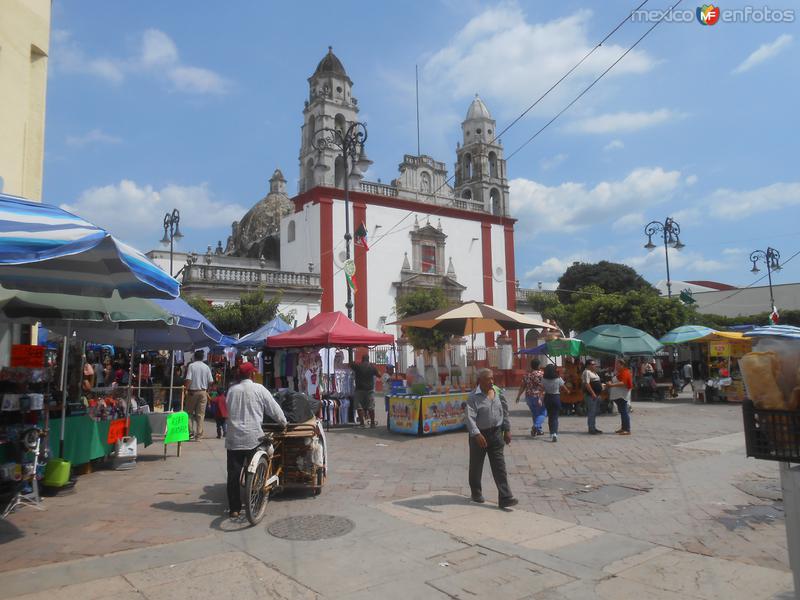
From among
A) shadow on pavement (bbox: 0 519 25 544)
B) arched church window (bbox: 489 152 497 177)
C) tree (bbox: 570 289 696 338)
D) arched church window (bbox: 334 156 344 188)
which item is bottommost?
shadow on pavement (bbox: 0 519 25 544)

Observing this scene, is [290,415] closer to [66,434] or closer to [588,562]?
[66,434]

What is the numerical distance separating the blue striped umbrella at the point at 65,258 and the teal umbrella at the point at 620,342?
1358 cm

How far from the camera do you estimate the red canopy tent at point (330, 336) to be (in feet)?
41.7

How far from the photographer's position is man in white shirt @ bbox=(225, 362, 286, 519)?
5855 millimetres

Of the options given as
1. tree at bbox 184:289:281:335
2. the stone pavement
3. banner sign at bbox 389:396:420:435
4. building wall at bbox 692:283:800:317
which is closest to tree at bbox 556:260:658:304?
building wall at bbox 692:283:800:317

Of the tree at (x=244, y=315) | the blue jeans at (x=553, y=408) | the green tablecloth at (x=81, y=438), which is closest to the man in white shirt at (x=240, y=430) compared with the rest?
the green tablecloth at (x=81, y=438)

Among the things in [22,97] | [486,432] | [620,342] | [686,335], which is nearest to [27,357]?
[22,97]

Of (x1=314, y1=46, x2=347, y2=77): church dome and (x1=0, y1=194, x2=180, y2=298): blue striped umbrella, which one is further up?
(x1=314, y1=46, x2=347, y2=77): church dome

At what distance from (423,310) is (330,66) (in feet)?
58.7

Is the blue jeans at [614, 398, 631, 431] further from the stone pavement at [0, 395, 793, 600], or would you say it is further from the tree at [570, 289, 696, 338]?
the tree at [570, 289, 696, 338]

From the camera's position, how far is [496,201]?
140ft

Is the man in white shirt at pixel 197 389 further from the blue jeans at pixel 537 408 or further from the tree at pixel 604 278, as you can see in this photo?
the tree at pixel 604 278

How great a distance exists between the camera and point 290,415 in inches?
270

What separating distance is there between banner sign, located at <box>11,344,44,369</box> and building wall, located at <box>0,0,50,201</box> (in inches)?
124
